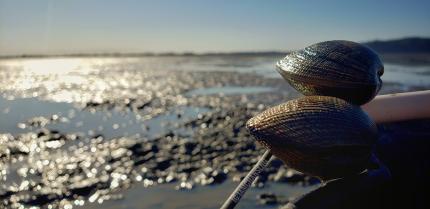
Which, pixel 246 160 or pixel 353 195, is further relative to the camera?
pixel 246 160

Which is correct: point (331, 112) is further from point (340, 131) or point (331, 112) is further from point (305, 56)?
point (305, 56)

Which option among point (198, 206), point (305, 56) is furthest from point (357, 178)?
point (198, 206)

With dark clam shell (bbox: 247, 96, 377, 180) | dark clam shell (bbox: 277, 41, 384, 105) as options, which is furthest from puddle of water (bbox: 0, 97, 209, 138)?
dark clam shell (bbox: 247, 96, 377, 180)

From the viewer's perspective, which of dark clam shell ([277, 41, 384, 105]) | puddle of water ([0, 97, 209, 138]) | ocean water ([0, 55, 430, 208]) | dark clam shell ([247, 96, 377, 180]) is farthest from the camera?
puddle of water ([0, 97, 209, 138])

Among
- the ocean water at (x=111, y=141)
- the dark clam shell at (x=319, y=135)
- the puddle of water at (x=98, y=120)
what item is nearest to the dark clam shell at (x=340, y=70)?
the dark clam shell at (x=319, y=135)

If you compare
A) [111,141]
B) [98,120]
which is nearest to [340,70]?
[111,141]

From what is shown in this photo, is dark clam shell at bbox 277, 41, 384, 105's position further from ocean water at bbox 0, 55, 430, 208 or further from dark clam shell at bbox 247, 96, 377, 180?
ocean water at bbox 0, 55, 430, 208

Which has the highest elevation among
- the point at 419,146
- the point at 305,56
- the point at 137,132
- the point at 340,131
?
the point at 305,56
